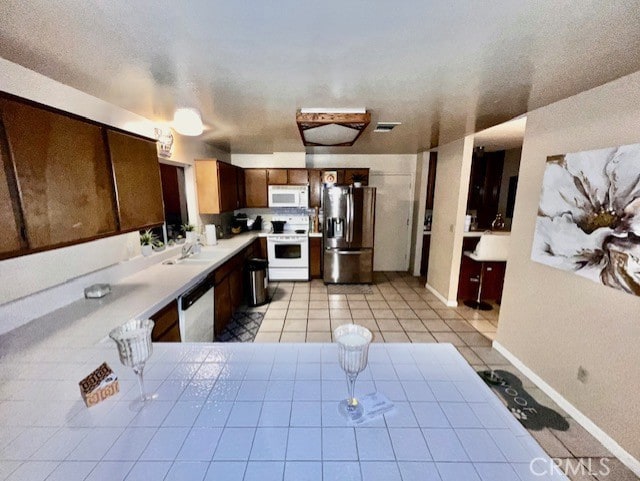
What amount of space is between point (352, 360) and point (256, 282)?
2.92 metres

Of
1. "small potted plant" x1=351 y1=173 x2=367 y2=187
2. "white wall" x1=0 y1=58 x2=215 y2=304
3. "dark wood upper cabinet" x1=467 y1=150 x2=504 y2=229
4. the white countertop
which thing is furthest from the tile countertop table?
"dark wood upper cabinet" x1=467 y1=150 x2=504 y2=229

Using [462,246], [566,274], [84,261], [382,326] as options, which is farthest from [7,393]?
[462,246]

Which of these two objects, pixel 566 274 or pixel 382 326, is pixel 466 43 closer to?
pixel 566 274

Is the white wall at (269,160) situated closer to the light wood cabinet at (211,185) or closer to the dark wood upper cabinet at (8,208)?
the light wood cabinet at (211,185)

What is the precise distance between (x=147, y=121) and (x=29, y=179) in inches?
66.4

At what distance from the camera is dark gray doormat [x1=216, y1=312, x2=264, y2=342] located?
2794 millimetres

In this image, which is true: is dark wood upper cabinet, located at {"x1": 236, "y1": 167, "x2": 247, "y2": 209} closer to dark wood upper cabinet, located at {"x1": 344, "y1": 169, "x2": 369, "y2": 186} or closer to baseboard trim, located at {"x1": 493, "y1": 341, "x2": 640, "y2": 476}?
dark wood upper cabinet, located at {"x1": 344, "y1": 169, "x2": 369, "y2": 186}

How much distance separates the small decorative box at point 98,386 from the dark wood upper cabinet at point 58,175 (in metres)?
0.66

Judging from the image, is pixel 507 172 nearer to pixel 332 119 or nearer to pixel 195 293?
pixel 332 119

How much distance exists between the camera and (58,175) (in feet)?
3.88

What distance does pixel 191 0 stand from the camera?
2.98 ft

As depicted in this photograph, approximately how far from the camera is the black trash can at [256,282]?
3533 mm

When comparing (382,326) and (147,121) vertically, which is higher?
(147,121)

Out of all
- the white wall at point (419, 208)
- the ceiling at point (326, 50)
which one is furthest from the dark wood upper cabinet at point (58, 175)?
the white wall at point (419, 208)
